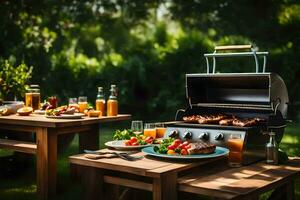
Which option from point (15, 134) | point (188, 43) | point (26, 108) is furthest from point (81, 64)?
point (26, 108)

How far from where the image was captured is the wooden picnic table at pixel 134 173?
3.08m

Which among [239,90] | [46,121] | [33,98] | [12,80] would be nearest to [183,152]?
[239,90]

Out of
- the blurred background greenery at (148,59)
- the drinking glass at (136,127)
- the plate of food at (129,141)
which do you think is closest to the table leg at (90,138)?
the drinking glass at (136,127)

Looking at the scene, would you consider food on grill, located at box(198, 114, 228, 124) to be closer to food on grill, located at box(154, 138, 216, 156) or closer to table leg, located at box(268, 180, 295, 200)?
food on grill, located at box(154, 138, 216, 156)

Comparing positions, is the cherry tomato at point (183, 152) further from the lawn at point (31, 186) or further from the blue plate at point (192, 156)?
the lawn at point (31, 186)

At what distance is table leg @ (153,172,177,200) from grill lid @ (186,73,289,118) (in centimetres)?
139

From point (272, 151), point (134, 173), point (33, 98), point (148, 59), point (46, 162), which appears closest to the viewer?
point (134, 173)

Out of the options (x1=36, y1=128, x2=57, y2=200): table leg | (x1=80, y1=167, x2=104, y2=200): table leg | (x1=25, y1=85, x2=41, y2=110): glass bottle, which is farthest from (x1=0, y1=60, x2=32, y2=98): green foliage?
(x1=80, y1=167, x2=104, y2=200): table leg

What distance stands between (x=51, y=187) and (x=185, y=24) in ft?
51.0

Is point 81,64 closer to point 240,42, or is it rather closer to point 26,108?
point 240,42

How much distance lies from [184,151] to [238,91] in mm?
1449

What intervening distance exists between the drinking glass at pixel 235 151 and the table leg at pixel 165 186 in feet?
2.29

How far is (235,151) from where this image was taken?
362 cm

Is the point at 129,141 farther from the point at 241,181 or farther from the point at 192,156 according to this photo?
the point at 241,181
